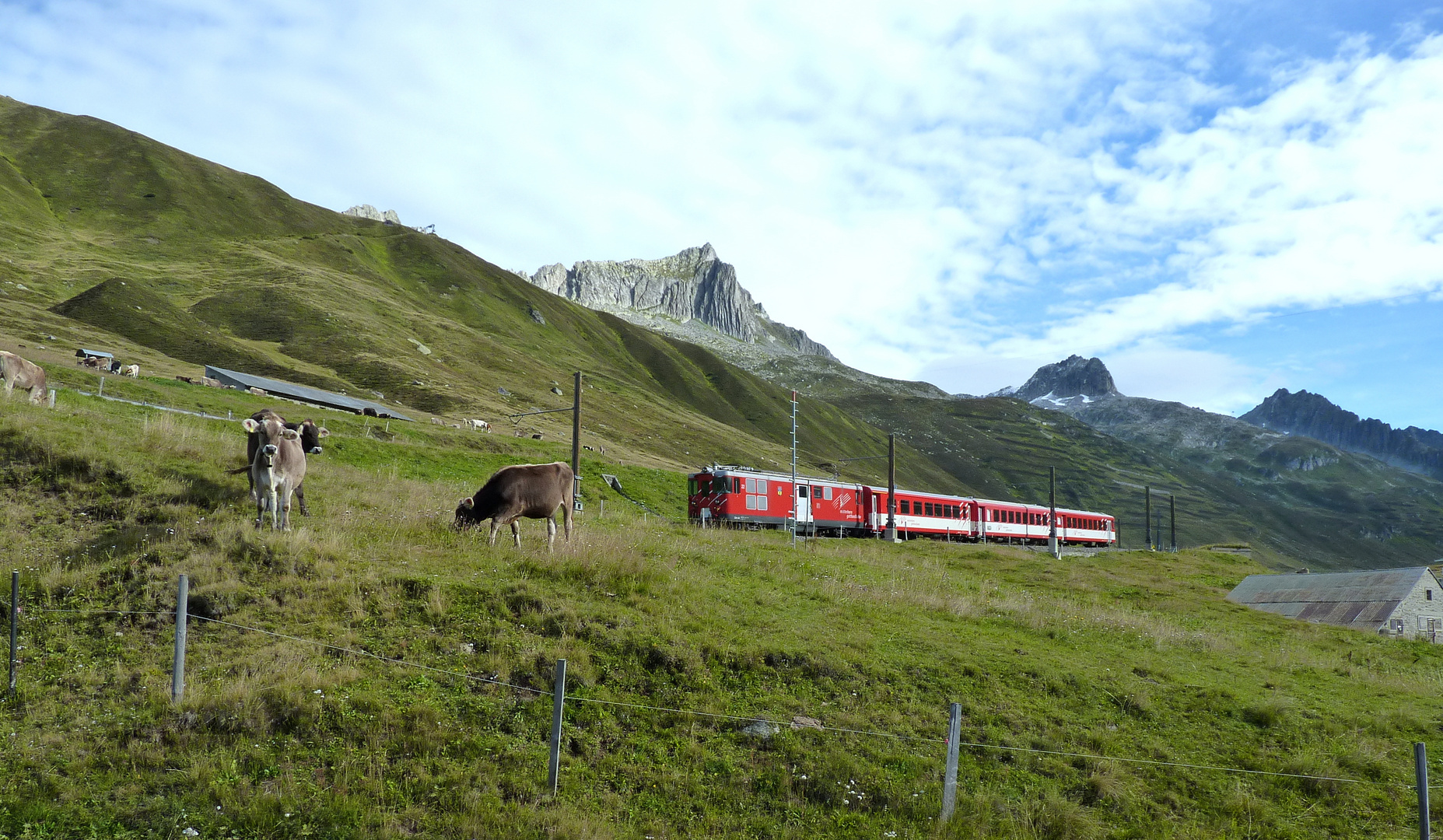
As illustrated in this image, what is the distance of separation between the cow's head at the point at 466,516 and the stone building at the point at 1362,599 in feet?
148

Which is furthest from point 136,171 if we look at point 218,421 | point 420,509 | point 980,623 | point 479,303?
point 980,623

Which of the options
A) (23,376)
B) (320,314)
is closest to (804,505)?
(23,376)

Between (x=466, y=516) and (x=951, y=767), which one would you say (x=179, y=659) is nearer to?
(x=466, y=516)

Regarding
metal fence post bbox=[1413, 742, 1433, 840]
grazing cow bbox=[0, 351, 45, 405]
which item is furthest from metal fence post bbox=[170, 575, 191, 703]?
grazing cow bbox=[0, 351, 45, 405]

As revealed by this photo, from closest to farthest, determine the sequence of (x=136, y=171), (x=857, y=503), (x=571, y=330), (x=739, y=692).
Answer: (x=739, y=692) → (x=857, y=503) → (x=136, y=171) → (x=571, y=330)

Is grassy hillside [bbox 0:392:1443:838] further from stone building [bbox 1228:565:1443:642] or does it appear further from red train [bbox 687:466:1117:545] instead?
stone building [bbox 1228:565:1443:642]

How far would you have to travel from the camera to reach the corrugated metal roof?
42438mm

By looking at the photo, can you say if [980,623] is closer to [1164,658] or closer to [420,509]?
[1164,658]

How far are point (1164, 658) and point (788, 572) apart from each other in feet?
29.8

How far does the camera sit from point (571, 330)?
6619 inches

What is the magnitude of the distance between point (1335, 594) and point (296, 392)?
7025 cm

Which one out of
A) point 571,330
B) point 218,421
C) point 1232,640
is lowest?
point 1232,640

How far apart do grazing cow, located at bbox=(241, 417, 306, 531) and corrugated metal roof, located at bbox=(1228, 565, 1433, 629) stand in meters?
49.4

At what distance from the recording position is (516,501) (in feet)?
56.9
